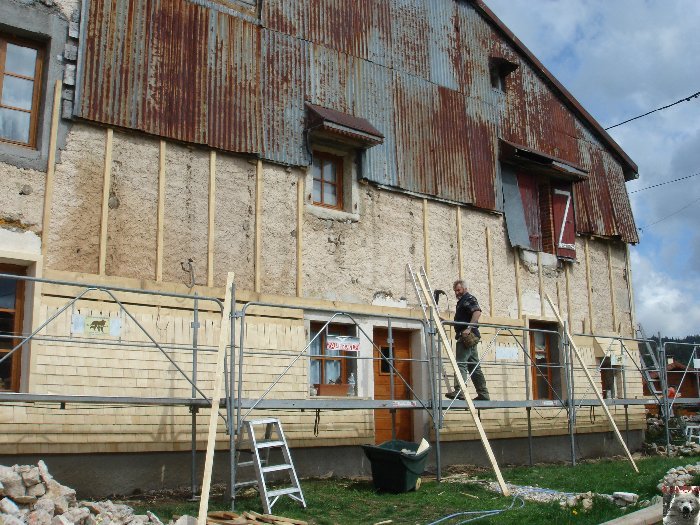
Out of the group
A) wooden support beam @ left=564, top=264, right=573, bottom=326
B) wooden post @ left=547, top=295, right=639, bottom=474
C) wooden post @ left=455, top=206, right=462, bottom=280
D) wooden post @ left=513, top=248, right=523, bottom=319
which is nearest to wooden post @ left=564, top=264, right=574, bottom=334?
wooden support beam @ left=564, top=264, right=573, bottom=326

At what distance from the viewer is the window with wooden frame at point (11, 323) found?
9.28m

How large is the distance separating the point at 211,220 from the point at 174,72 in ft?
7.58

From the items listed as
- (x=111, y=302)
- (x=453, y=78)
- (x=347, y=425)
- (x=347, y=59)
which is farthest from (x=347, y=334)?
(x=453, y=78)

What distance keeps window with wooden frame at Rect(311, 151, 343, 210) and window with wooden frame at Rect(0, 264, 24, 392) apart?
500 centimetres

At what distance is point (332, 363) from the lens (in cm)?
1221

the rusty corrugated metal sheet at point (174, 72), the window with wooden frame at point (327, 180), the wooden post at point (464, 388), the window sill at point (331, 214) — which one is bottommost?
the wooden post at point (464, 388)

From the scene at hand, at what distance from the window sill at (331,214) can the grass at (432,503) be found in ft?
13.9

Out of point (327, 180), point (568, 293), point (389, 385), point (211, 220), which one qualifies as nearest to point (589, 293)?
point (568, 293)

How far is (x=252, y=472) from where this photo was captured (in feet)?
33.2

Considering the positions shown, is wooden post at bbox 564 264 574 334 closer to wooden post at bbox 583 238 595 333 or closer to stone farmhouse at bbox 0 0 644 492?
stone farmhouse at bbox 0 0 644 492

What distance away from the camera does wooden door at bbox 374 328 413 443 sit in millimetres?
12828

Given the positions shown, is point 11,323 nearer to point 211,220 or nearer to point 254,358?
point 211,220

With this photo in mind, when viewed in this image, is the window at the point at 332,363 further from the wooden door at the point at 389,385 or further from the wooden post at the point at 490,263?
the wooden post at the point at 490,263

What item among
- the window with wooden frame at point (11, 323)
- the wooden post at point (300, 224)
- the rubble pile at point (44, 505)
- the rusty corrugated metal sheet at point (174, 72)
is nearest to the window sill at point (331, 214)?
the wooden post at point (300, 224)
